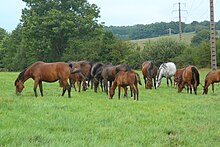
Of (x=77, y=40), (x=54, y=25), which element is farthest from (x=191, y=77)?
(x=54, y=25)

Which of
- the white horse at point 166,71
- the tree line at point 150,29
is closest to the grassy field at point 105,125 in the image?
the white horse at point 166,71

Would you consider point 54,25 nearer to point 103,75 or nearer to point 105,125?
point 103,75

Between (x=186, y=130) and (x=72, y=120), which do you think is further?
(x=72, y=120)

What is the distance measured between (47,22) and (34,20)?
8.69 ft

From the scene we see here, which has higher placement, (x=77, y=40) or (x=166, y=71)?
(x=77, y=40)

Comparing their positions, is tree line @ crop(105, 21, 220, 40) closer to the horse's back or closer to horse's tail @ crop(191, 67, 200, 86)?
horse's tail @ crop(191, 67, 200, 86)

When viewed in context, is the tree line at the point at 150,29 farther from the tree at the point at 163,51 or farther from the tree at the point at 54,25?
the tree at the point at 163,51

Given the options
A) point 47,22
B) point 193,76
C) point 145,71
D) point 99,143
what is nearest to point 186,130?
point 99,143

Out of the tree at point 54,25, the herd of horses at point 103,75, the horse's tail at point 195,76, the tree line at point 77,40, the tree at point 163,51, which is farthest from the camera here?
the tree at point 54,25

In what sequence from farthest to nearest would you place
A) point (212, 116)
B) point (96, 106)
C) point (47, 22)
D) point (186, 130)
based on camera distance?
point (47, 22) < point (96, 106) < point (212, 116) < point (186, 130)

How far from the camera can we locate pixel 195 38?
80500 mm

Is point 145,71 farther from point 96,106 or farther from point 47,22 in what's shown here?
point 47,22

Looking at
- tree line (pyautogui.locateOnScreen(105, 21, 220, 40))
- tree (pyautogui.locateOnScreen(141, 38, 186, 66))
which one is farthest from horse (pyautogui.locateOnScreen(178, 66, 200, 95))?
tree line (pyautogui.locateOnScreen(105, 21, 220, 40))

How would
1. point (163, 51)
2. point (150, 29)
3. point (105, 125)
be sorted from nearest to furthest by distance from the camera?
point (105, 125) < point (163, 51) < point (150, 29)
